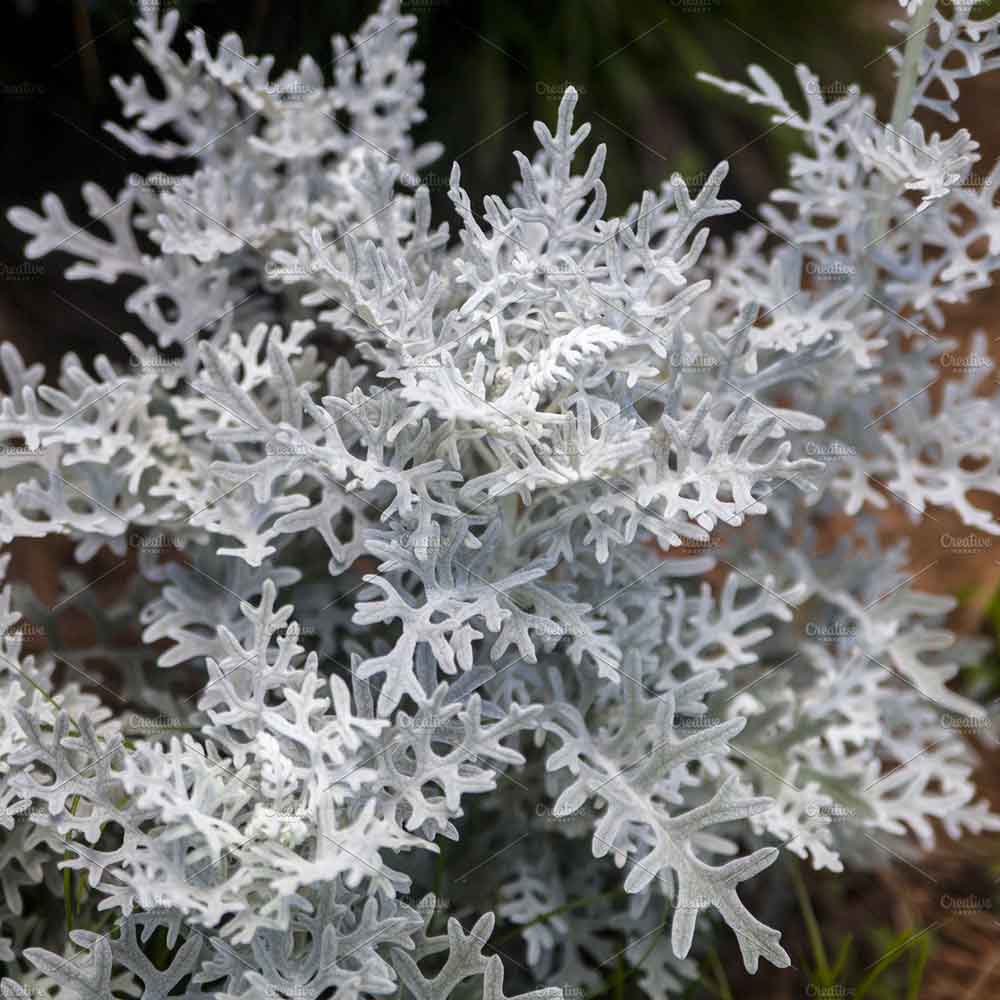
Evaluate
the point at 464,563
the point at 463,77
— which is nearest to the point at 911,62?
the point at 464,563

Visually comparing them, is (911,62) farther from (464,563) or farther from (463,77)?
(463,77)

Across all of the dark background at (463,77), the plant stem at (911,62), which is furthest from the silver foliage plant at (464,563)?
the dark background at (463,77)

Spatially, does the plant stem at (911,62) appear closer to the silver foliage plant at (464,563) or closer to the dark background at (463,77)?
the silver foliage plant at (464,563)

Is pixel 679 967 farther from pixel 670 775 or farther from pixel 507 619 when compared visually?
pixel 507 619

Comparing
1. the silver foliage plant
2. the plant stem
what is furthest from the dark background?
the plant stem

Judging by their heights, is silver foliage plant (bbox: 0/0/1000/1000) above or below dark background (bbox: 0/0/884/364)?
below

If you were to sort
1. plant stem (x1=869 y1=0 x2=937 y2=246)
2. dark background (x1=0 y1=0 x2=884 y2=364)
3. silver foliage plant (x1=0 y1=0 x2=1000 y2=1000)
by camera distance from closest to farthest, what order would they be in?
1. silver foliage plant (x1=0 y1=0 x2=1000 y2=1000)
2. plant stem (x1=869 y1=0 x2=937 y2=246)
3. dark background (x1=0 y1=0 x2=884 y2=364)

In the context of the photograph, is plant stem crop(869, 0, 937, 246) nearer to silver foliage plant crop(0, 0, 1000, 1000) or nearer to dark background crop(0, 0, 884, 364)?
silver foliage plant crop(0, 0, 1000, 1000)

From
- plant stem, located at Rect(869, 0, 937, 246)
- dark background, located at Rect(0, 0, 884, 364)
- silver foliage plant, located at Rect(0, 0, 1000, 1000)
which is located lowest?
silver foliage plant, located at Rect(0, 0, 1000, 1000)
